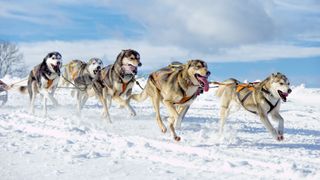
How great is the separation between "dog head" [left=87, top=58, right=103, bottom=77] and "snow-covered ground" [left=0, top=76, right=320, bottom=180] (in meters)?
2.61

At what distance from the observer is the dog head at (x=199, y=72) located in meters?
6.89

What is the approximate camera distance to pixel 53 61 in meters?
10.5

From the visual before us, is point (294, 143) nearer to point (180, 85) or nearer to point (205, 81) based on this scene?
point (205, 81)

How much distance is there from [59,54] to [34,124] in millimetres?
3630

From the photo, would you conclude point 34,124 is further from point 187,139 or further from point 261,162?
point 261,162

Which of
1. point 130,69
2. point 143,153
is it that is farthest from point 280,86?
point 143,153

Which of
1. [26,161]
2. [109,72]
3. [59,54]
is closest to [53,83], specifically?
[59,54]

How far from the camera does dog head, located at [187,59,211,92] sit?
689 cm

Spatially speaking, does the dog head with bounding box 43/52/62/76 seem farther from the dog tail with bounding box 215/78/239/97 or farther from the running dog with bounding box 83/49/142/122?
the dog tail with bounding box 215/78/239/97

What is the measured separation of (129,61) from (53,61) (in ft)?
7.53

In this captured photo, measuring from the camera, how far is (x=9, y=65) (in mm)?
43625

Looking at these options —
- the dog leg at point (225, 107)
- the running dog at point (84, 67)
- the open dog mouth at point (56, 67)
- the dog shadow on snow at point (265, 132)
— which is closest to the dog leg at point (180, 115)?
the dog shadow on snow at point (265, 132)

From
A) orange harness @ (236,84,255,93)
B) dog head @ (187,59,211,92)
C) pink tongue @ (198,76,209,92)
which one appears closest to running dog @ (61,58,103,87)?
orange harness @ (236,84,255,93)

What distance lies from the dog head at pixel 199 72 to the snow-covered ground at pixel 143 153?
0.75 metres
